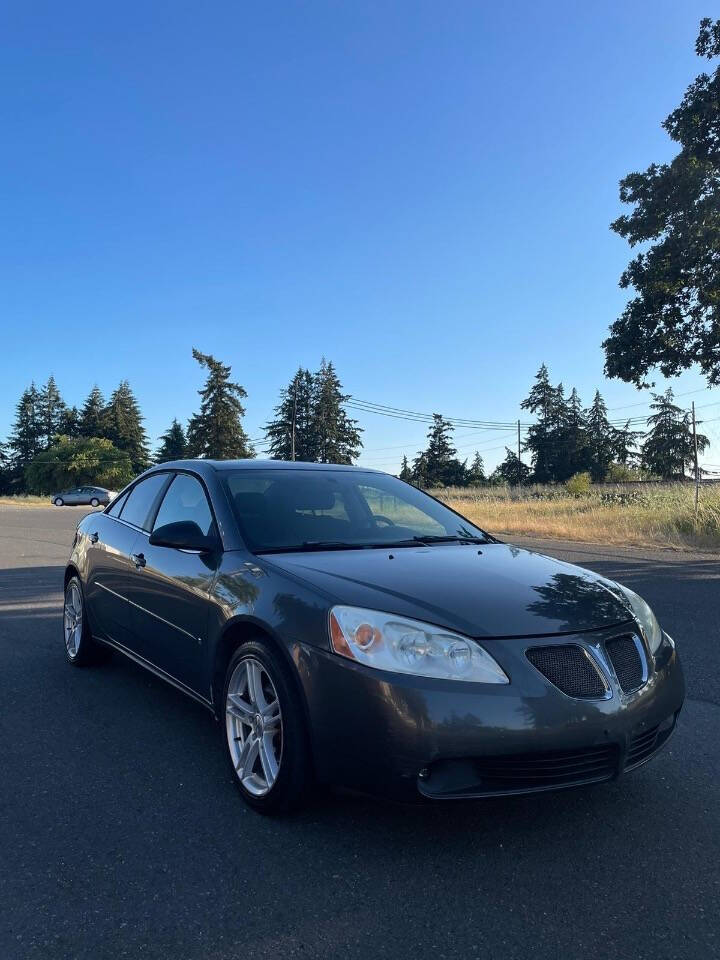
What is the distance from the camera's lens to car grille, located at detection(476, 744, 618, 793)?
8.14 feet

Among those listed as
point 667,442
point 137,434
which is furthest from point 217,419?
point 667,442

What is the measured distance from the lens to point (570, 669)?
260 centimetres

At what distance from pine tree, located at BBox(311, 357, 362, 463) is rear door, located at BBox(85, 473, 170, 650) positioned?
71680mm

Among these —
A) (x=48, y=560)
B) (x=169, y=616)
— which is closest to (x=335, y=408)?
(x=48, y=560)

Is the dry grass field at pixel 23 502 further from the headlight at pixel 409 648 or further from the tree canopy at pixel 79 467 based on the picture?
the headlight at pixel 409 648

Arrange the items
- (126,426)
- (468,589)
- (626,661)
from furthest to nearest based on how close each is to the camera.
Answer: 1. (126,426)
2. (468,589)
3. (626,661)

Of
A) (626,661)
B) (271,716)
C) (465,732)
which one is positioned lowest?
(271,716)

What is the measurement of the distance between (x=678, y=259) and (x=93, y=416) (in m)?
87.5

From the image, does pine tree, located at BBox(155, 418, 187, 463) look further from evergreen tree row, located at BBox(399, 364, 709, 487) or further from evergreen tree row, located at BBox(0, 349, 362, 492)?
evergreen tree row, located at BBox(399, 364, 709, 487)

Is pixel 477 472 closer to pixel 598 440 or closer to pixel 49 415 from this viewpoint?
pixel 598 440

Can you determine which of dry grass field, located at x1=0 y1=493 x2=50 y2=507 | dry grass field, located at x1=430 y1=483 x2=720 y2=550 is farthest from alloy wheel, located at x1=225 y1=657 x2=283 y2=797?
dry grass field, located at x1=0 y1=493 x2=50 y2=507

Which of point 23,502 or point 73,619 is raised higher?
point 73,619

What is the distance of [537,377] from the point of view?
88125 mm

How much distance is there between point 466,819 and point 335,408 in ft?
255
